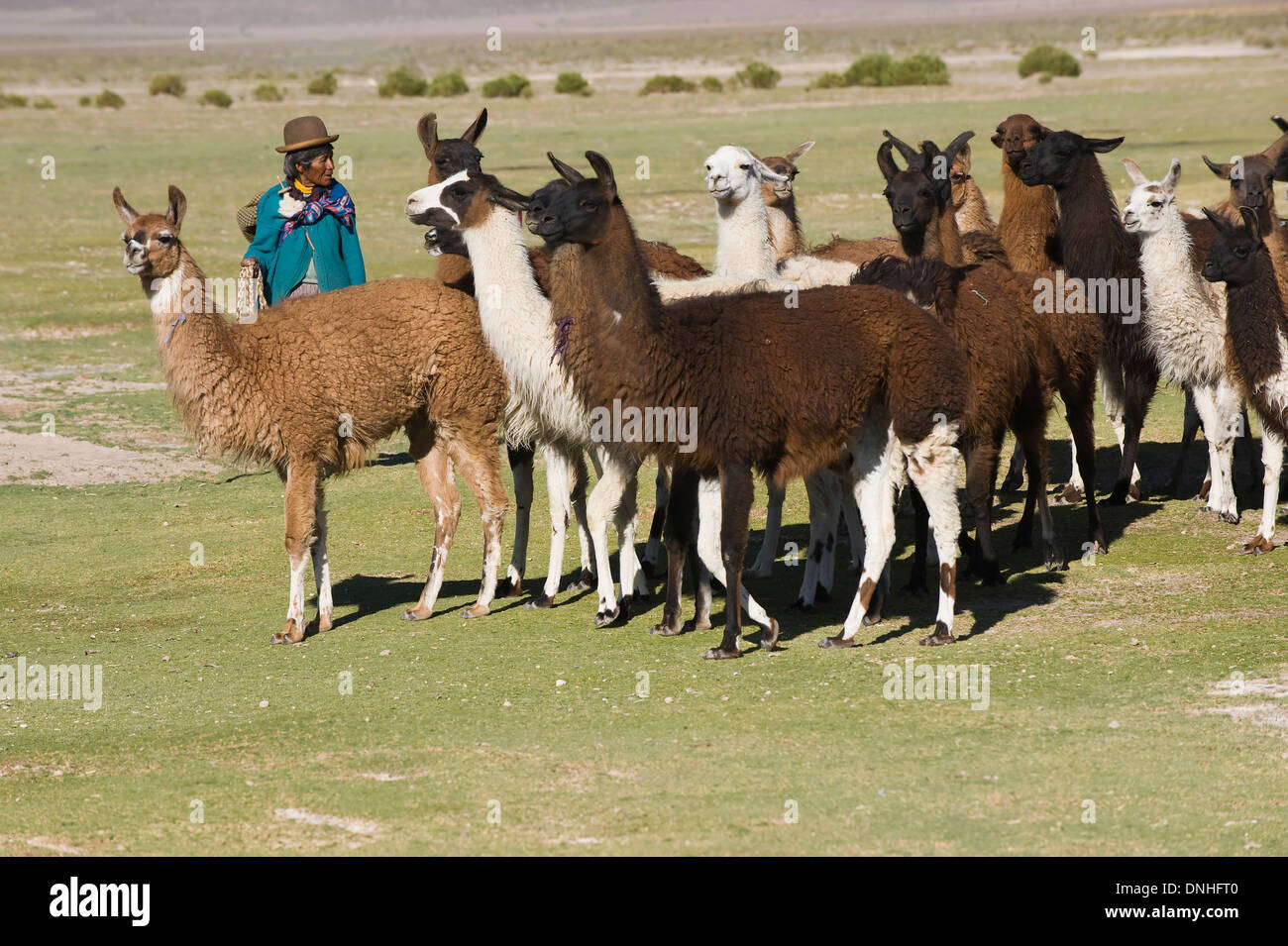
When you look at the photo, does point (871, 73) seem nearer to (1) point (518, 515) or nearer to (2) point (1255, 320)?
(2) point (1255, 320)

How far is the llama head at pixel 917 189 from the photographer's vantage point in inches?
372

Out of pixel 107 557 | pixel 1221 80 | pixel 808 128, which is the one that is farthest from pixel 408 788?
pixel 1221 80

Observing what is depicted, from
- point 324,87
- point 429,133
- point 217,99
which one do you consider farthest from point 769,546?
point 324,87

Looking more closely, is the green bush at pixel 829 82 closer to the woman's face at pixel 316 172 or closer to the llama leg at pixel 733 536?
the woman's face at pixel 316 172

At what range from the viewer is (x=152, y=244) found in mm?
8297

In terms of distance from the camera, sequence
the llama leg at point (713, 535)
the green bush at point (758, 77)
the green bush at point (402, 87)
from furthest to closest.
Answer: the green bush at point (758, 77) < the green bush at point (402, 87) < the llama leg at point (713, 535)

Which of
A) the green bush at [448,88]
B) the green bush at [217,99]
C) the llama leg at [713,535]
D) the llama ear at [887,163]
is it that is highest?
the green bush at [448,88]

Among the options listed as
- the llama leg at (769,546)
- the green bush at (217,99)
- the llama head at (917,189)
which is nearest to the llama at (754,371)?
the llama head at (917,189)

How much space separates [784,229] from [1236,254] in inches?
Result: 110

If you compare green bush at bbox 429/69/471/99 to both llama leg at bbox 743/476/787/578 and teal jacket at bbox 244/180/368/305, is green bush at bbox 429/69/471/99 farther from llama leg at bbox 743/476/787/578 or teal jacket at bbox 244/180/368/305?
llama leg at bbox 743/476/787/578

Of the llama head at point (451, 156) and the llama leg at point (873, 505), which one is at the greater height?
the llama head at point (451, 156)

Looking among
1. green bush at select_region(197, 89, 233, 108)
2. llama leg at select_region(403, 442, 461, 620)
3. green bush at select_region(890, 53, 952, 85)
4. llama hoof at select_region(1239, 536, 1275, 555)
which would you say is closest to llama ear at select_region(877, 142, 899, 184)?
llama hoof at select_region(1239, 536, 1275, 555)

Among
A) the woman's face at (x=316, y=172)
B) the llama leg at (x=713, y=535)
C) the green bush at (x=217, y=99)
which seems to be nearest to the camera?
the llama leg at (x=713, y=535)

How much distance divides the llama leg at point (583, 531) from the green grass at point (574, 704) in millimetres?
503
